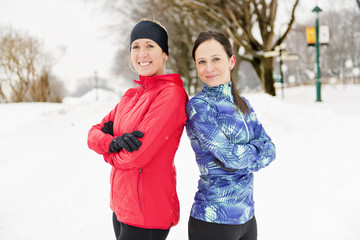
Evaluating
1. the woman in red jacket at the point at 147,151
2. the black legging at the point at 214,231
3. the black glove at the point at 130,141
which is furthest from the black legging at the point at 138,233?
the black glove at the point at 130,141

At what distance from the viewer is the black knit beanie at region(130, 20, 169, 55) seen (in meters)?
2.08

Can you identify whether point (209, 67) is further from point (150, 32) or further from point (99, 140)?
point (99, 140)

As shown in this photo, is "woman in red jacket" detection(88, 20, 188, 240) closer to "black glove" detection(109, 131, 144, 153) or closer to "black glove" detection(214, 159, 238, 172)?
"black glove" detection(109, 131, 144, 153)

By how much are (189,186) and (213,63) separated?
3.34m

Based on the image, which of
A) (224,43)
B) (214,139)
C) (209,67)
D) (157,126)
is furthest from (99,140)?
(224,43)

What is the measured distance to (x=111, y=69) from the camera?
46.5 metres

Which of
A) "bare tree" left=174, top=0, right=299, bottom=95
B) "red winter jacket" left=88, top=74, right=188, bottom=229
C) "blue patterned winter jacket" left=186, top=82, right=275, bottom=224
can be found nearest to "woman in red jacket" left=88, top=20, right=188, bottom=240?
"red winter jacket" left=88, top=74, right=188, bottom=229

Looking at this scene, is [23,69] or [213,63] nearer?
[213,63]

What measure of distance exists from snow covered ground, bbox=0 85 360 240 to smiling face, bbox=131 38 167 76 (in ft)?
7.52

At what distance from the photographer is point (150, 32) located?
6.82ft

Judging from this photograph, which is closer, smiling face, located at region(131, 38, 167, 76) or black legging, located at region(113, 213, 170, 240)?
black legging, located at region(113, 213, 170, 240)

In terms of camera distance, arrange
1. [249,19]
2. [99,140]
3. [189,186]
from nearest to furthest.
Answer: [99,140], [189,186], [249,19]

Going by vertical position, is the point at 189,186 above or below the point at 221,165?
below

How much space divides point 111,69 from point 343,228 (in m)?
45.8
